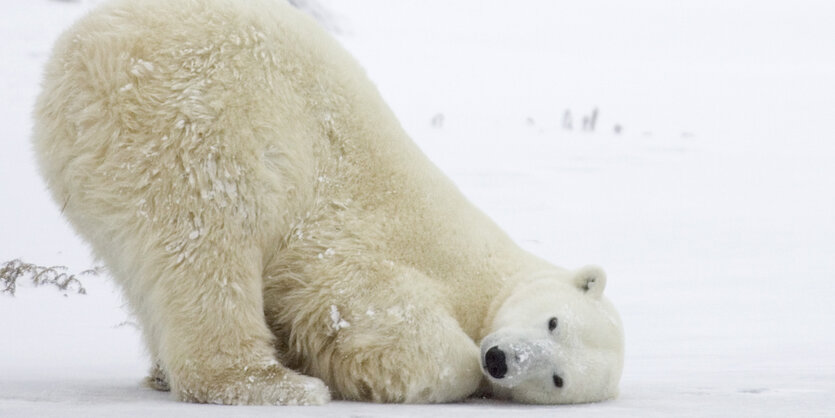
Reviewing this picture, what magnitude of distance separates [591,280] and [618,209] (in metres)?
7.16

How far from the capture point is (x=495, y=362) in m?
3.54

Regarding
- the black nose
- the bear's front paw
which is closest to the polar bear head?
the black nose

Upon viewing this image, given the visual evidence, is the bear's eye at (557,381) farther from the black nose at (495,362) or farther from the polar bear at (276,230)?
the black nose at (495,362)

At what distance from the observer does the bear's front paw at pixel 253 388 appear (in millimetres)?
3443

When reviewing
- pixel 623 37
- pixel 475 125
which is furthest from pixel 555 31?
pixel 475 125

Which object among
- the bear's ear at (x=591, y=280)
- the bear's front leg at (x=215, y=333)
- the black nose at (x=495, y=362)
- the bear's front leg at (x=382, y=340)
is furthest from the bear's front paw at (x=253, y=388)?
the bear's ear at (x=591, y=280)

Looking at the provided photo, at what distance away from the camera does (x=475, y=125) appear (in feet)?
53.3

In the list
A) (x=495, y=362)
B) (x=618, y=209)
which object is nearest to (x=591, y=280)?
(x=495, y=362)

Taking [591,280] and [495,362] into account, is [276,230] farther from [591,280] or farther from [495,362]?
[591,280]

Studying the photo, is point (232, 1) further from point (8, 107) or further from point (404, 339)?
point (8, 107)

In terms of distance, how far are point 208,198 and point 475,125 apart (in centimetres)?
1293

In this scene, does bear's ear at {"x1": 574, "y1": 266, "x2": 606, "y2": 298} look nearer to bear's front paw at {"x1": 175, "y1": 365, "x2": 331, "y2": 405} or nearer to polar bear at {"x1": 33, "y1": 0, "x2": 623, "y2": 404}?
polar bear at {"x1": 33, "y1": 0, "x2": 623, "y2": 404}

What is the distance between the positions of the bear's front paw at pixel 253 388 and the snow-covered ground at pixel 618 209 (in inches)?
6.2

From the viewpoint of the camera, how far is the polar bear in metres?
3.50
